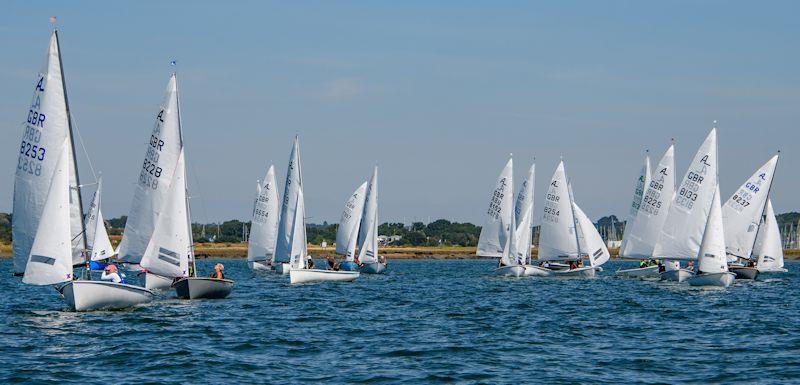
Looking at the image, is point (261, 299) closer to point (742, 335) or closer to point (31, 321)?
point (31, 321)

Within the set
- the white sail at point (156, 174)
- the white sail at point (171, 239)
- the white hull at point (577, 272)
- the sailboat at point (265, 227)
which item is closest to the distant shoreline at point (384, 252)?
the sailboat at point (265, 227)

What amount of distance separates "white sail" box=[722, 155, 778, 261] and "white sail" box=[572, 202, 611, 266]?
27.0ft

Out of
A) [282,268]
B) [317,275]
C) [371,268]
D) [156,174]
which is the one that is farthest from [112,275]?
[371,268]

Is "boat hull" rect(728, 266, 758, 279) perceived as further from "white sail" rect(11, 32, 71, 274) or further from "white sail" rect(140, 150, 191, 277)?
"white sail" rect(11, 32, 71, 274)

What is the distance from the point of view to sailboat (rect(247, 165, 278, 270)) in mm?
77375

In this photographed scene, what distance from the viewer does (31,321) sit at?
107 feet

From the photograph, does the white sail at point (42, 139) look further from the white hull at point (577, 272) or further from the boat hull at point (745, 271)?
the boat hull at point (745, 271)

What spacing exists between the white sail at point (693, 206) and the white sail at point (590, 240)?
7705 mm

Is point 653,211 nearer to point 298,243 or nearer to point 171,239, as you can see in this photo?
point 298,243

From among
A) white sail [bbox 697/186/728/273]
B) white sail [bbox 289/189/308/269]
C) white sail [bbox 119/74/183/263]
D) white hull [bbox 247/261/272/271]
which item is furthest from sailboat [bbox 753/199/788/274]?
white sail [bbox 119/74/183/263]

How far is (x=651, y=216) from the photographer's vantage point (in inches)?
2517

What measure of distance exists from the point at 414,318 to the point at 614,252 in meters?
136

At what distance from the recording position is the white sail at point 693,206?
56.4 meters

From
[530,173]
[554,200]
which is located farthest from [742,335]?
[530,173]
